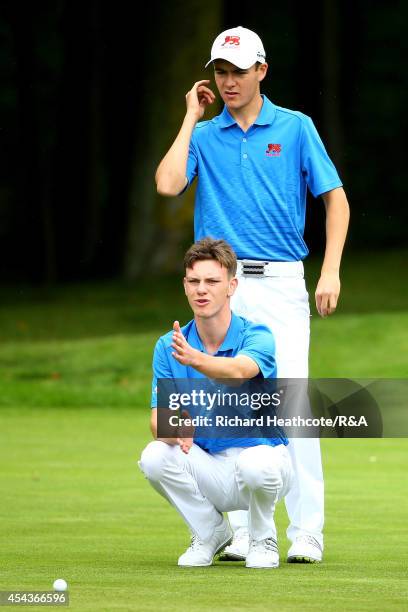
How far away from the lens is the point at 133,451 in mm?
12164

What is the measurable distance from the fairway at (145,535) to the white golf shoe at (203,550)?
0.24ft

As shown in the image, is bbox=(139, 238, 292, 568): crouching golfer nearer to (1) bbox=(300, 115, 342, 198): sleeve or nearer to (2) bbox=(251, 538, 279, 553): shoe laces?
(2) bbox=(251, 538, 279, 553): shoe laces

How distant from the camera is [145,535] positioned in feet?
25.4

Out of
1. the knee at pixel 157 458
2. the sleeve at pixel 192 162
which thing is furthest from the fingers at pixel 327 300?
the knee at pixel 157 458

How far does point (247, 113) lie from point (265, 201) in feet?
1.32

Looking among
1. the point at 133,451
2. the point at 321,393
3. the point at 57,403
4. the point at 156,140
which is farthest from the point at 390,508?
the point at 156,140

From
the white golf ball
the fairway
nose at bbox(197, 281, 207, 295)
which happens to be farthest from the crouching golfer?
the white golf ball

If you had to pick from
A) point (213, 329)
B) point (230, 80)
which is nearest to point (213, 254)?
point (213, 329)

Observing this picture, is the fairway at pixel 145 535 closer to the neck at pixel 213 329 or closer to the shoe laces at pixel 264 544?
the shoe laces at pixel 264 544

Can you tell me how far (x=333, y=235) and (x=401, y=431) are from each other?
7659 millimetres

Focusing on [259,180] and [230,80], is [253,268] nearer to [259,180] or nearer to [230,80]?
[259,180]

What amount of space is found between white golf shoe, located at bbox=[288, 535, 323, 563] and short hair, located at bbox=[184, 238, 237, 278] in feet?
4.06

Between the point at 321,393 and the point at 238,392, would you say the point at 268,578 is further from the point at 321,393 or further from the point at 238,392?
the point at 321,393

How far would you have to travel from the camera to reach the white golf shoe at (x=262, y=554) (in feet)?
21.3
